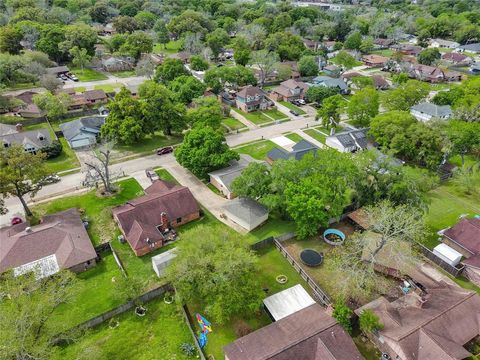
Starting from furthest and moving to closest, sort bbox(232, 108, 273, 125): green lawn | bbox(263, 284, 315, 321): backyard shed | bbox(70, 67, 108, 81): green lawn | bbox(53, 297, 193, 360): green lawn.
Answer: bbox(70, 67, 108, 81): green lawn, bbox(232, 108, 273, 125): green lawn, bbox(263, 284, 315, 321): backyard shed, bbox(53, 297, 193, 360): green lawn

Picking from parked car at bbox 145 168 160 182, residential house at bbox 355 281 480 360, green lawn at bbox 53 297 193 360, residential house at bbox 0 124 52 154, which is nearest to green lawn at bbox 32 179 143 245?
parked car at bbox 145 168 160 182

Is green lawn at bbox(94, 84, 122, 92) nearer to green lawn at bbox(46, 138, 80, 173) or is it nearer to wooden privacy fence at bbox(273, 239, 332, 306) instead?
green lawn at bbox(46, 138, 80, 173)

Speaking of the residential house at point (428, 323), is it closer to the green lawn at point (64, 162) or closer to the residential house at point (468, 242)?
the residential house at point (468, 242)

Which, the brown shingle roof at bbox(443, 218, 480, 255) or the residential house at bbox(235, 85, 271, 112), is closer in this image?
the brown shingle roof at bbox(443, 218, 480, 255)

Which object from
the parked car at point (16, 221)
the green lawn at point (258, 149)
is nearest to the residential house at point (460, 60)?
the green lawn at point (258, 149)

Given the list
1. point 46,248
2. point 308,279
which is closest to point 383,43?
point 308,279

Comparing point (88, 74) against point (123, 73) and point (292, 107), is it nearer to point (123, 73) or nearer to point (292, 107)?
point (123, 73)
